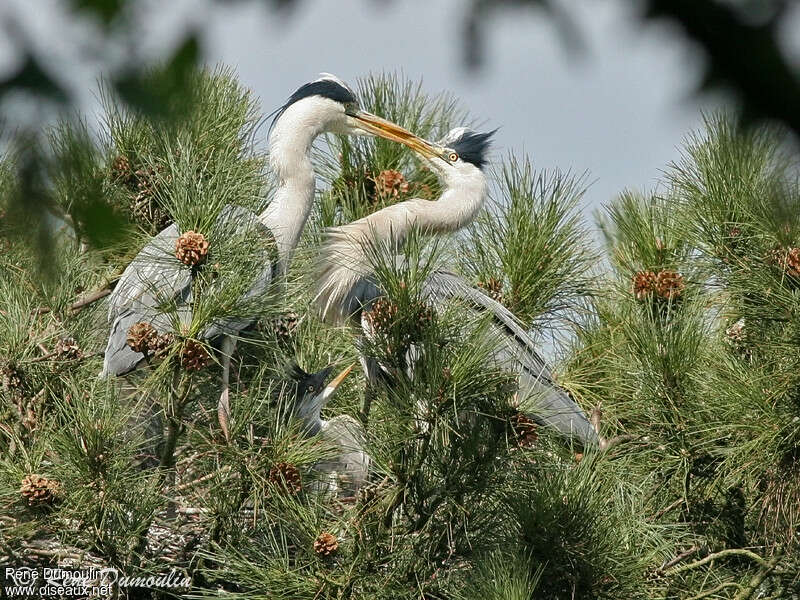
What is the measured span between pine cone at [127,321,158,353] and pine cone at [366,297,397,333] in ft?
1.25

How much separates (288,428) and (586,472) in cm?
57

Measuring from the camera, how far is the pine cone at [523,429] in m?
2.03

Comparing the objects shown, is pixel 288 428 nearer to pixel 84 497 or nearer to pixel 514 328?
pixel 84 497

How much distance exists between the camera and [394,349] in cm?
195

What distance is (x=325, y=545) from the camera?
1.94m

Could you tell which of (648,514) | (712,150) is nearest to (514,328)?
(648,514)

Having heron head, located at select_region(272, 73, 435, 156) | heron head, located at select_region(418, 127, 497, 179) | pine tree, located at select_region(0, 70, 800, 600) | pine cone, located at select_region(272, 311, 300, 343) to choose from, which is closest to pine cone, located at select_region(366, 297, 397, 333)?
pine tree, located at select_region(0, 70, 800, 600)

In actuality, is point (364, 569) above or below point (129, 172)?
below

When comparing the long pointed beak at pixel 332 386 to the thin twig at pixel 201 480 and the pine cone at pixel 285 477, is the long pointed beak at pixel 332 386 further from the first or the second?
the pine cone at pixel 285 477

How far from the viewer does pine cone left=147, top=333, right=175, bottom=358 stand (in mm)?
1980

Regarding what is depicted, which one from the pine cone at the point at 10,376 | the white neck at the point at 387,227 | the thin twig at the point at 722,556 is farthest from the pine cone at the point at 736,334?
the pine cone at the point at 10,376

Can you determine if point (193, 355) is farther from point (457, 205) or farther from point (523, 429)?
point (457, 205)

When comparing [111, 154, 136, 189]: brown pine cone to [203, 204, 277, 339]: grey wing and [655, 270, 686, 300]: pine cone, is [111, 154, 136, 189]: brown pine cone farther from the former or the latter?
[655, 270, 686, 300]: pine cone

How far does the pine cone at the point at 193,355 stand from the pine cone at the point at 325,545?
0.37 m
